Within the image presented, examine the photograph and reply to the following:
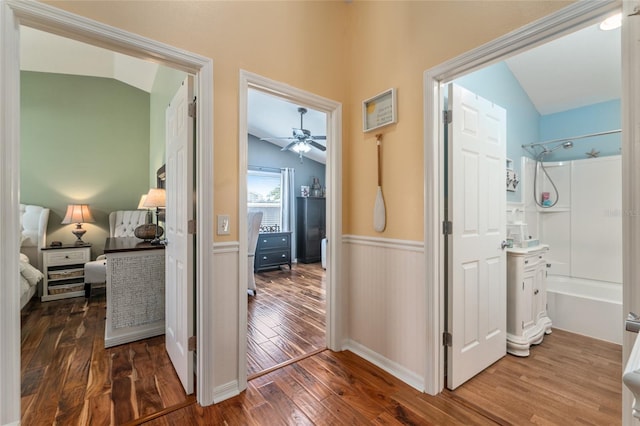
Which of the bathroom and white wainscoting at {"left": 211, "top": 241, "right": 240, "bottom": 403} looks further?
the bathroom

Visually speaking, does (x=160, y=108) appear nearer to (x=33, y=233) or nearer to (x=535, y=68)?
(x=33, y=233)

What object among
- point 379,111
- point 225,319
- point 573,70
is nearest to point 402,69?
point 379,111

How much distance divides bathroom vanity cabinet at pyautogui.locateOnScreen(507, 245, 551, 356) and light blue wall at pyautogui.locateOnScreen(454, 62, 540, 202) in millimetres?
833

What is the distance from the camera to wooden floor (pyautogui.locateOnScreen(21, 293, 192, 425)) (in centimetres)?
161

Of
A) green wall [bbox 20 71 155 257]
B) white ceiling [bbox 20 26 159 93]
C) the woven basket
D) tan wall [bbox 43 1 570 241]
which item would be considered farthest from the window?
tan wall [bbox 43 1 570 241]

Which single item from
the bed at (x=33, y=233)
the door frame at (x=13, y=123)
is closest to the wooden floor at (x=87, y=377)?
the door frame at (x=13, y=123)

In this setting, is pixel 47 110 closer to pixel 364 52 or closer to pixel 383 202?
pixel 364 52

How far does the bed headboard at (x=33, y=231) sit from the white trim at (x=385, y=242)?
4.32 meters

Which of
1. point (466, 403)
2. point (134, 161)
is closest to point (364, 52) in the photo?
point (466, 403)

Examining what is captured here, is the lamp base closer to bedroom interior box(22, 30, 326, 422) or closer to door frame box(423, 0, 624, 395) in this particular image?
bedroom interior box(22, 30, 326, 422)

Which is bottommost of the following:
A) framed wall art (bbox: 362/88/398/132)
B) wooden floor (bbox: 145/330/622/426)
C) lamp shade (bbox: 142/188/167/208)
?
wooden floor (bbox: 145/330/622/426)

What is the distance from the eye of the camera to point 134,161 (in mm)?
4781

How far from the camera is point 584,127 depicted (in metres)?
3.34

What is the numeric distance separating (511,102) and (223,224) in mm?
3283
